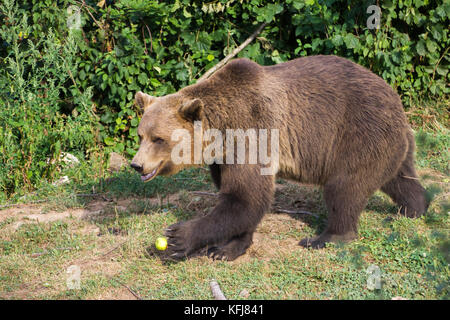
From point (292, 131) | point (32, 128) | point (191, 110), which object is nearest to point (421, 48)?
point (292, 131)

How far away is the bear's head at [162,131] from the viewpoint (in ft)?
14.8

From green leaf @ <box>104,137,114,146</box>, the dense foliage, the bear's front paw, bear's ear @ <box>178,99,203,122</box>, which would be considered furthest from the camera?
green leaf @ <box>104,137,114,146</box>

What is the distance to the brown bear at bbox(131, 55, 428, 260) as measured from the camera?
4520 mm

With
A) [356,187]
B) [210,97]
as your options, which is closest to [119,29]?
[210,97]

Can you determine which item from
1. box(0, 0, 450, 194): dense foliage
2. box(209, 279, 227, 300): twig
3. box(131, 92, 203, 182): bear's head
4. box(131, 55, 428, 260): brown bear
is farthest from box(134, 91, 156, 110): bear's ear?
box(0, 0, 450, 194): dense foliage

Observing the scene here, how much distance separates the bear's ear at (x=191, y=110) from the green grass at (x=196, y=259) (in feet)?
4.53

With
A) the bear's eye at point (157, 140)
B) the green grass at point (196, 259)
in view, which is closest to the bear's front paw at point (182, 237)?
the green grass at point (196, 259)

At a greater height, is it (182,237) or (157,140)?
(157,140)

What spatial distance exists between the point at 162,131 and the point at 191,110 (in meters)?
0.34

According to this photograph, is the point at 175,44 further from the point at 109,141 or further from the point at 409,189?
the point at 409,189

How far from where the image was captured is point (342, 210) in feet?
15.9

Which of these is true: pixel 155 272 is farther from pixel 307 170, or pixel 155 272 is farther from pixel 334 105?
pixel 334 105

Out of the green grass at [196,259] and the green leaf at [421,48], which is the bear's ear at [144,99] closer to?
the green grass at [196,259]

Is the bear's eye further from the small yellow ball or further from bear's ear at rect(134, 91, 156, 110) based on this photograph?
the small yellow ball
